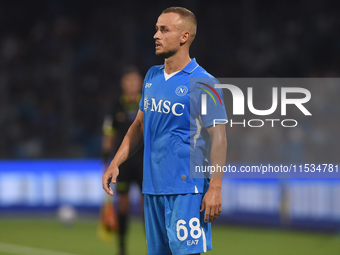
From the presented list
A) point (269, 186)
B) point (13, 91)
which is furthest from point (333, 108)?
point (13, 91)

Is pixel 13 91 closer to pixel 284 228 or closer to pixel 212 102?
pixel 284 228

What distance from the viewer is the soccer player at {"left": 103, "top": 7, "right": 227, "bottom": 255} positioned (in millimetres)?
2965

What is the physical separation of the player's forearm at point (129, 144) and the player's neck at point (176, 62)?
43 cm

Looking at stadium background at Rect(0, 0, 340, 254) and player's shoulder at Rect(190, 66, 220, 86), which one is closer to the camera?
player's shoulder at Rect(190, 66, 220, 86)

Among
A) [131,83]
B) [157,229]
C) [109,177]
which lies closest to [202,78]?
[109,177]

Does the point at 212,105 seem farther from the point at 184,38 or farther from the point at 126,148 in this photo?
the point at 126,148

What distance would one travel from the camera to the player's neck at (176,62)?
310cm

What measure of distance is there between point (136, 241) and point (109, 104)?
541 cm

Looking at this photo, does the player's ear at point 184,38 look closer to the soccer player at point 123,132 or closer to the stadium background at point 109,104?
the soccer player at point 123,132

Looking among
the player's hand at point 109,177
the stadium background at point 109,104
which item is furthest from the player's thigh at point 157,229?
the stadium background at point 109,104

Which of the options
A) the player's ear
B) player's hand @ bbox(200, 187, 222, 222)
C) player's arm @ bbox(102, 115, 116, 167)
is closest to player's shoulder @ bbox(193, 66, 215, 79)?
the player's ear

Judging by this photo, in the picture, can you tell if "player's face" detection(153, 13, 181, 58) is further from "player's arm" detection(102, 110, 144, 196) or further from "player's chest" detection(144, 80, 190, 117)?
"player's arm" detection(102, 110, 144, 196)

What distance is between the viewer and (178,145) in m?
Answer: 3.01

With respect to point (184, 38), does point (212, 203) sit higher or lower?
lower
